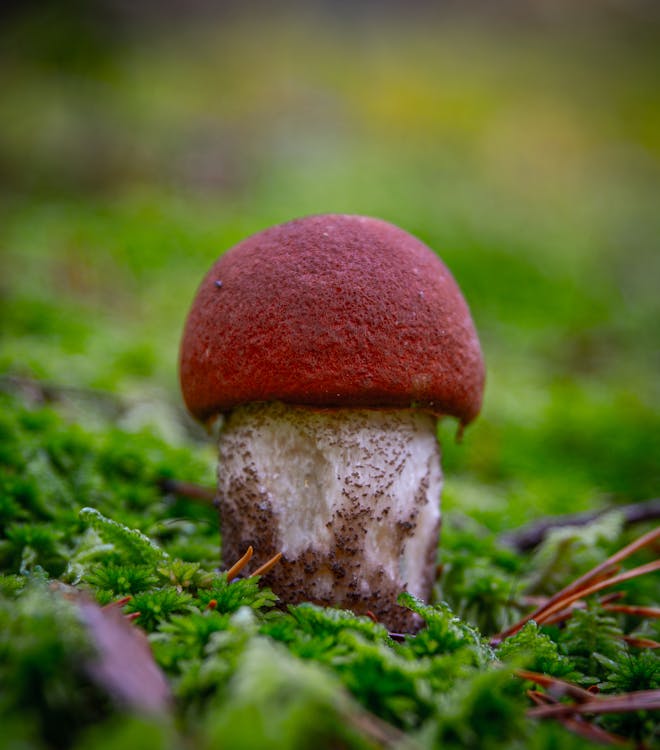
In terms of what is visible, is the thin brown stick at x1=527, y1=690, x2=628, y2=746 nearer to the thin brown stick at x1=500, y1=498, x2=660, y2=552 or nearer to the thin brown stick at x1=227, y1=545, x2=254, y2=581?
the thin brown stick at x1=227, y1=545, x2=254, y2=581

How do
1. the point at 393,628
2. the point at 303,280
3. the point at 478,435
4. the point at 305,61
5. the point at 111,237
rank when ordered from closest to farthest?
the point at 303,280, the point at 393,628, the point at 478,435, the point at 111,237, the point at 305,61

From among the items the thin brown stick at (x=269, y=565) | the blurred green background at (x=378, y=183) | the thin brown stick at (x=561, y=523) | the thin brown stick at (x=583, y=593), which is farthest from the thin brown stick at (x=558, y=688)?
the blurred green background at (x=378, y=183)

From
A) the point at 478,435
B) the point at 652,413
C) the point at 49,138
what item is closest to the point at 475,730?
the point at 478,435

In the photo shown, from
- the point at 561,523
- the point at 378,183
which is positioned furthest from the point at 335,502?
the point at 378,183

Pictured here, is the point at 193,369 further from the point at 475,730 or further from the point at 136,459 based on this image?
the point at 475,730

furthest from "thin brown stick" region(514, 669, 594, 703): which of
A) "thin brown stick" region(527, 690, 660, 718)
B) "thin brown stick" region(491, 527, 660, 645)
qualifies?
"thin brown stick" region(491, 527, 660, 645)

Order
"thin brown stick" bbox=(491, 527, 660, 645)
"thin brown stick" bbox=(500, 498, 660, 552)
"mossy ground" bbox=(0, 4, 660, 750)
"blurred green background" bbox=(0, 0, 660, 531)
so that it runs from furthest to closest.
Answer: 1. "blurred green background" bbox=(0, 0, 660, 531)
2. "thin brown stick" bbox=(500, 498, 660, 552)
3. "thin brown stick" bbox=(491, 527, 660, 645)
4. "mossy ground" bbox=(0, 4, 660, 750)

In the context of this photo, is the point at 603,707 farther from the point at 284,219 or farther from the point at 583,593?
the point at 284,219
